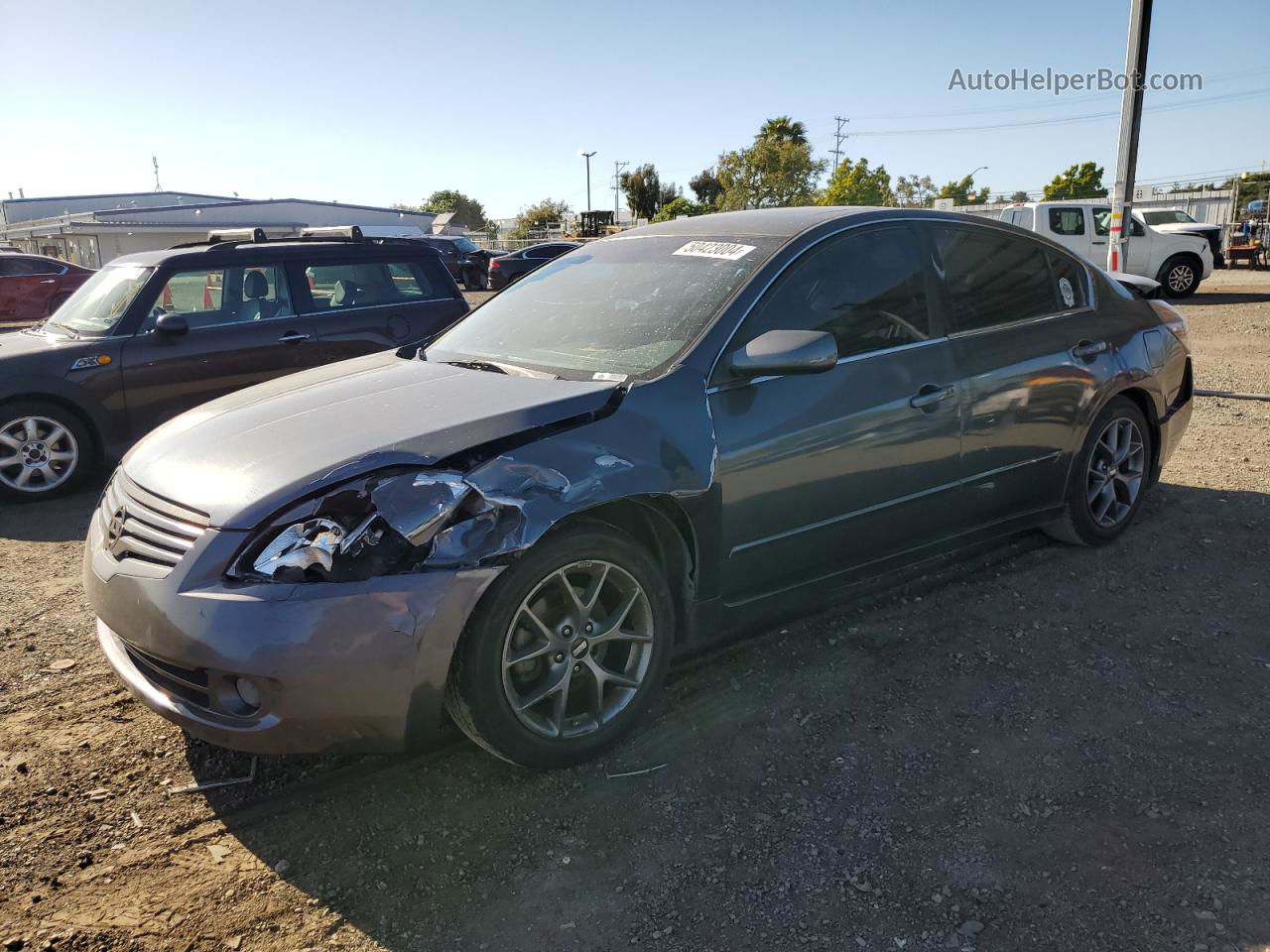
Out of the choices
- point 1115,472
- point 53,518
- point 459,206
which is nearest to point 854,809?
point 1115,472

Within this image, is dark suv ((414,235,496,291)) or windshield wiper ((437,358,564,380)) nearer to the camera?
windshield wiper ((437,358,564,380))

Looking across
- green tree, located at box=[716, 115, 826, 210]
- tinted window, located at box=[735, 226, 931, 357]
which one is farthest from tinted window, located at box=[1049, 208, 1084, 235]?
green tree, located at box=[716, 115, 826, 210]

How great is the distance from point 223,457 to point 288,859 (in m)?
1.20

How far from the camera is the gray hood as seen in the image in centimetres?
267

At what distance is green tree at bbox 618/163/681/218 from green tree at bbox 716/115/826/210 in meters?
22.8

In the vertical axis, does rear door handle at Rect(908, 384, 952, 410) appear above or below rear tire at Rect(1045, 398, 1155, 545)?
above

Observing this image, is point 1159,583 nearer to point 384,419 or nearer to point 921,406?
point 921,406

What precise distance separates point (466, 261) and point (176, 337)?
75.2 feet

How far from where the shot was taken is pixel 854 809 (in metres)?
2.77

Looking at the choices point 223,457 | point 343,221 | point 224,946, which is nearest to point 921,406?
point 223,457

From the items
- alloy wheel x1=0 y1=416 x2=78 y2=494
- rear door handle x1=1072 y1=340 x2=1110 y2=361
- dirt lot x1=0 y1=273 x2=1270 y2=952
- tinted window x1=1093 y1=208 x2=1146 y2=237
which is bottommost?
dirt lot x1=0 y1=273 x2=1270 y2=952

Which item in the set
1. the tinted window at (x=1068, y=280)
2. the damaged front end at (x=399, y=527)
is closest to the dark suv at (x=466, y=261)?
the tinted window at (x=1068, y=280)

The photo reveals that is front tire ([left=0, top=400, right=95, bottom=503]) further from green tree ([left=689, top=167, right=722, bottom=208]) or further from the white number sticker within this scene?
green tree ([left=689, top=167, right=722, bottom=208])

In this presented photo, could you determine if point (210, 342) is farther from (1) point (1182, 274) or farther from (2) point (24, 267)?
(1) point (1182, 274)
